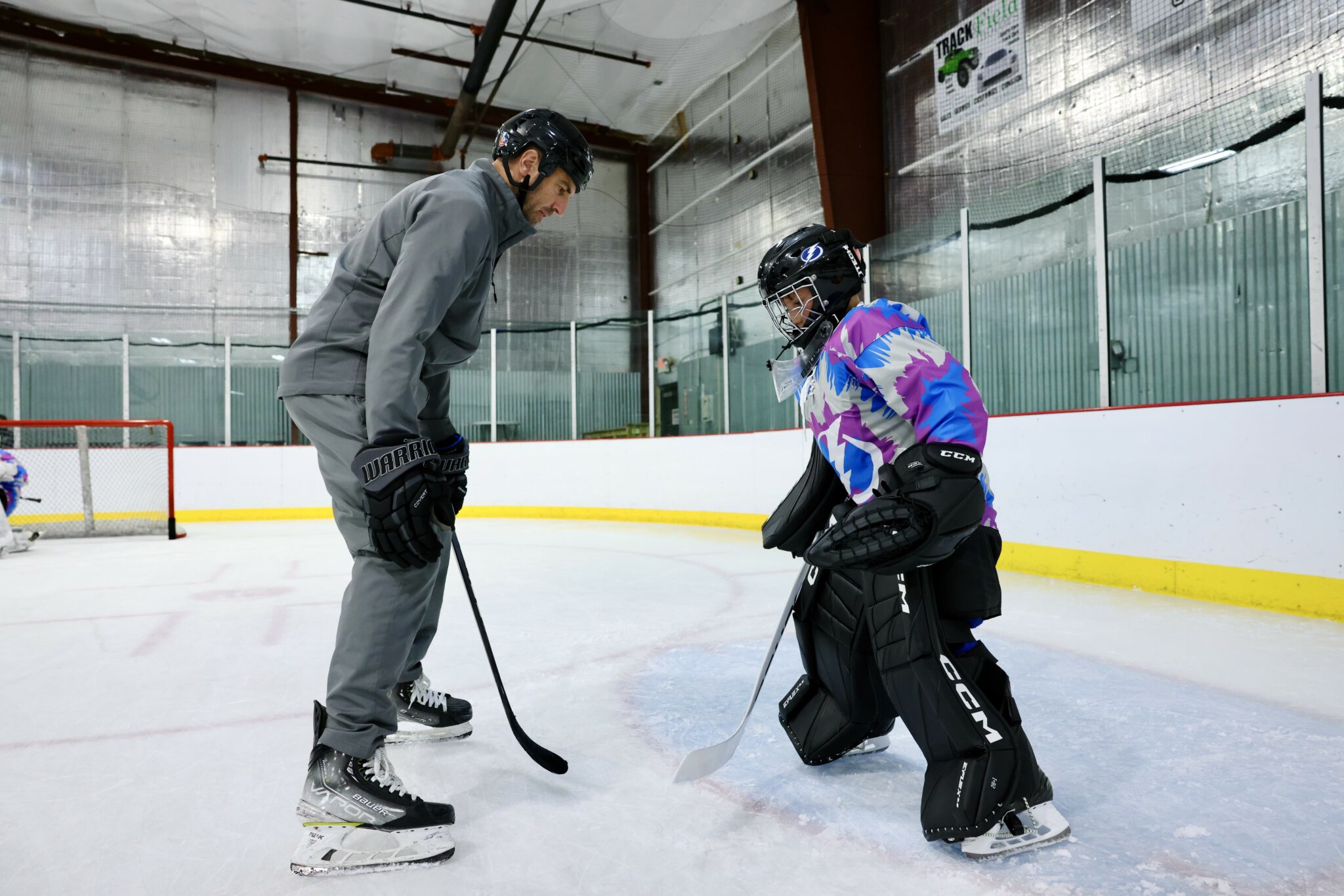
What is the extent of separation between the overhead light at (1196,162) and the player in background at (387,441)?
13.8ft

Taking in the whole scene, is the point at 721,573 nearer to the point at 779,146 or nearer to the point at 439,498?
the point at 439,498

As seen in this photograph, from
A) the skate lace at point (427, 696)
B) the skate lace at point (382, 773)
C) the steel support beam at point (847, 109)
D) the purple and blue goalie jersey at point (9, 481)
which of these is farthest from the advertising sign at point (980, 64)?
the purple and blue goalie jersey at point (9, 481)

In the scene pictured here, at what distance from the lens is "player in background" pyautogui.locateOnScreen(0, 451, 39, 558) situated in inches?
228

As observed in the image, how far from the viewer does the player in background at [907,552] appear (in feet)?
3.96

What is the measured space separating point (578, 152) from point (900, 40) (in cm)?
815

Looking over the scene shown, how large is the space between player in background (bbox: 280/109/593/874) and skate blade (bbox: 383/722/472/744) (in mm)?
479

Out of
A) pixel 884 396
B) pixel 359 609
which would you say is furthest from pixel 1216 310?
pixel 359 609

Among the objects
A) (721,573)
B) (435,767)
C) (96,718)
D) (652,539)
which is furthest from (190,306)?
(435,767)

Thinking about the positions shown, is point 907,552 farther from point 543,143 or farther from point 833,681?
point 543,143

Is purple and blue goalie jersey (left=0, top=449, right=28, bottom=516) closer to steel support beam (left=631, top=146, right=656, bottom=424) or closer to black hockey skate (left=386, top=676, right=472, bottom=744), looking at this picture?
black hockey skate (left=386, top=676, right=472, bottom=744)

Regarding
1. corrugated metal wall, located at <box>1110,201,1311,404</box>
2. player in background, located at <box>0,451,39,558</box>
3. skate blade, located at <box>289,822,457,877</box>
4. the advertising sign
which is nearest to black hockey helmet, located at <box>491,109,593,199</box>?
skate blade, located at <box>289,822,457,877</box>

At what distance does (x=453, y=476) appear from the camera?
54.4 inches

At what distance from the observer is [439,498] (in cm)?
125

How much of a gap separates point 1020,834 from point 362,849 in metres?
1.10
